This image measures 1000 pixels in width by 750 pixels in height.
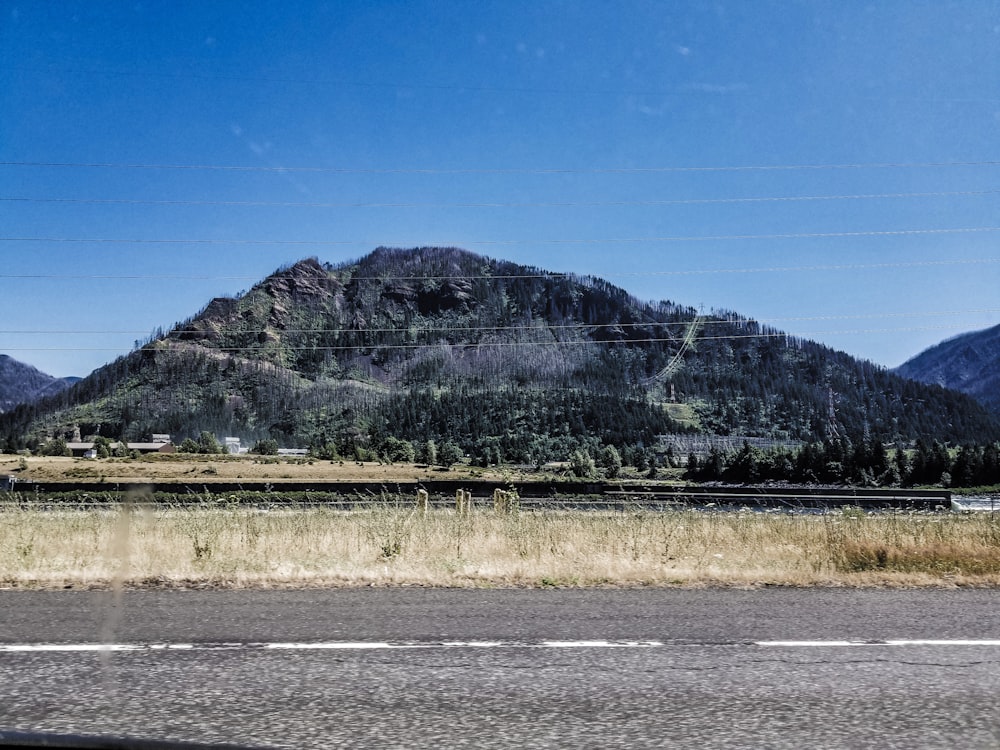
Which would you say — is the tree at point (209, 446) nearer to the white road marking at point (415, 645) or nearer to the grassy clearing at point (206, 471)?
the grassy clearing at point (206, 471)

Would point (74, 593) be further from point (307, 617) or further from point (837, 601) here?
point (837, 601)

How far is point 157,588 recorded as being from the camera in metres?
8.20

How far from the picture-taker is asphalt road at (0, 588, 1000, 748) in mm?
3877

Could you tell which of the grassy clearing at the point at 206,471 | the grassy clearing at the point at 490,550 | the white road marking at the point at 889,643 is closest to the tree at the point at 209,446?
the grassy clearing at the point at 206,471

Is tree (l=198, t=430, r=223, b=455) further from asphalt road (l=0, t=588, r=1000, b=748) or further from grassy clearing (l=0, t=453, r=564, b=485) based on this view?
asphalt road (l=0, t=588, r=1000, b=748)

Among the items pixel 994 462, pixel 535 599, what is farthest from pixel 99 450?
pixel 535 599

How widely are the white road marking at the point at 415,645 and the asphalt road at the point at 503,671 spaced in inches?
1.2

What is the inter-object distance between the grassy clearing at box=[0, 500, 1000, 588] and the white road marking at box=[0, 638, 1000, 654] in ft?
6.49

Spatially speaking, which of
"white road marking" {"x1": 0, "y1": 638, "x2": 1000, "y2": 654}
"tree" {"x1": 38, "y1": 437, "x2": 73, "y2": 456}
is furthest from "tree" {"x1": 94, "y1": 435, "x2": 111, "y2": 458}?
"white road marking" {"x1": 0, "y1": 638, "x2": 1000, "y2": 654}

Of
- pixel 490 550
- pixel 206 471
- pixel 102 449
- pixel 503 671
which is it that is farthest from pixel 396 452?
pixel 503 671

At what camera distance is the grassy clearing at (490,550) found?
9031 mm

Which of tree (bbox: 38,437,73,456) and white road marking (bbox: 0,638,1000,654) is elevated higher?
tree (bbox: 38,437,73,456)

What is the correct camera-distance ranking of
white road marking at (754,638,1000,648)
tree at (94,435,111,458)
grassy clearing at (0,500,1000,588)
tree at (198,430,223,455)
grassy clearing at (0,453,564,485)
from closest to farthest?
white road marking at (754,638,1000,648) < grassy clearing at (0,500,1000,588) < grassy clearing at (0,453,564,485) < tree at (94,435,111,458) < tree at (198,430,223,455)

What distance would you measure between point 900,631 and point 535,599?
127 inches
